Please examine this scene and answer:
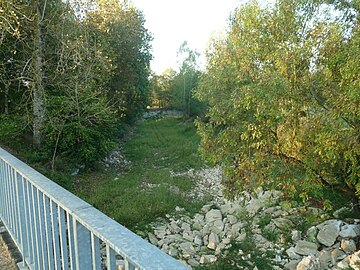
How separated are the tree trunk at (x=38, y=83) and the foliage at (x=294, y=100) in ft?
19.7

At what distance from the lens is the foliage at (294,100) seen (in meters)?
5.04

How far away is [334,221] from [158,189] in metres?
5.39

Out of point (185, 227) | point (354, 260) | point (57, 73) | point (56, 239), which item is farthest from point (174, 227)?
point (56, 239)

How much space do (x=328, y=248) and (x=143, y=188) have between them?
19.8 feet

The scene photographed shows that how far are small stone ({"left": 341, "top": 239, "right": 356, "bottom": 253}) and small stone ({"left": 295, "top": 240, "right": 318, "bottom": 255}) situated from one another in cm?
55

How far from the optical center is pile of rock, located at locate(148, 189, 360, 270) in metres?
6.30

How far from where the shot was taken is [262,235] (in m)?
7.41

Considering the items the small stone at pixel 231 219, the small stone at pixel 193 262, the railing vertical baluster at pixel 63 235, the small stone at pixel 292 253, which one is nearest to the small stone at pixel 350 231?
the small stone at pixel 292 253

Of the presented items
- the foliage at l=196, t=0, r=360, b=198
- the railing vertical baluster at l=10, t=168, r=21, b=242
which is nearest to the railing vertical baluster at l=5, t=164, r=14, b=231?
the railing vertical baluster at l=10, t=168, r=21, b=242

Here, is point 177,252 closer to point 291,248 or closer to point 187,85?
point 291,248

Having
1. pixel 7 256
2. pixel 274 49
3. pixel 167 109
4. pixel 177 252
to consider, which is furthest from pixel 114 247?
pixel 167 109

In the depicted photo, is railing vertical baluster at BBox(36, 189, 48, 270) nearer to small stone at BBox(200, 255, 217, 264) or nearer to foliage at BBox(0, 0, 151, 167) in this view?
small stone at BBox(200, 255, 217, 264)

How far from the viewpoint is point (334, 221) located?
23.7 ft

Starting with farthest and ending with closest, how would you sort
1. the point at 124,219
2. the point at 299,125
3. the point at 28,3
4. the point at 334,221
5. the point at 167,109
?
the point at 167,109, the point at 28,3, the point at 124,219, the point at 334,221, the point at 299,125
